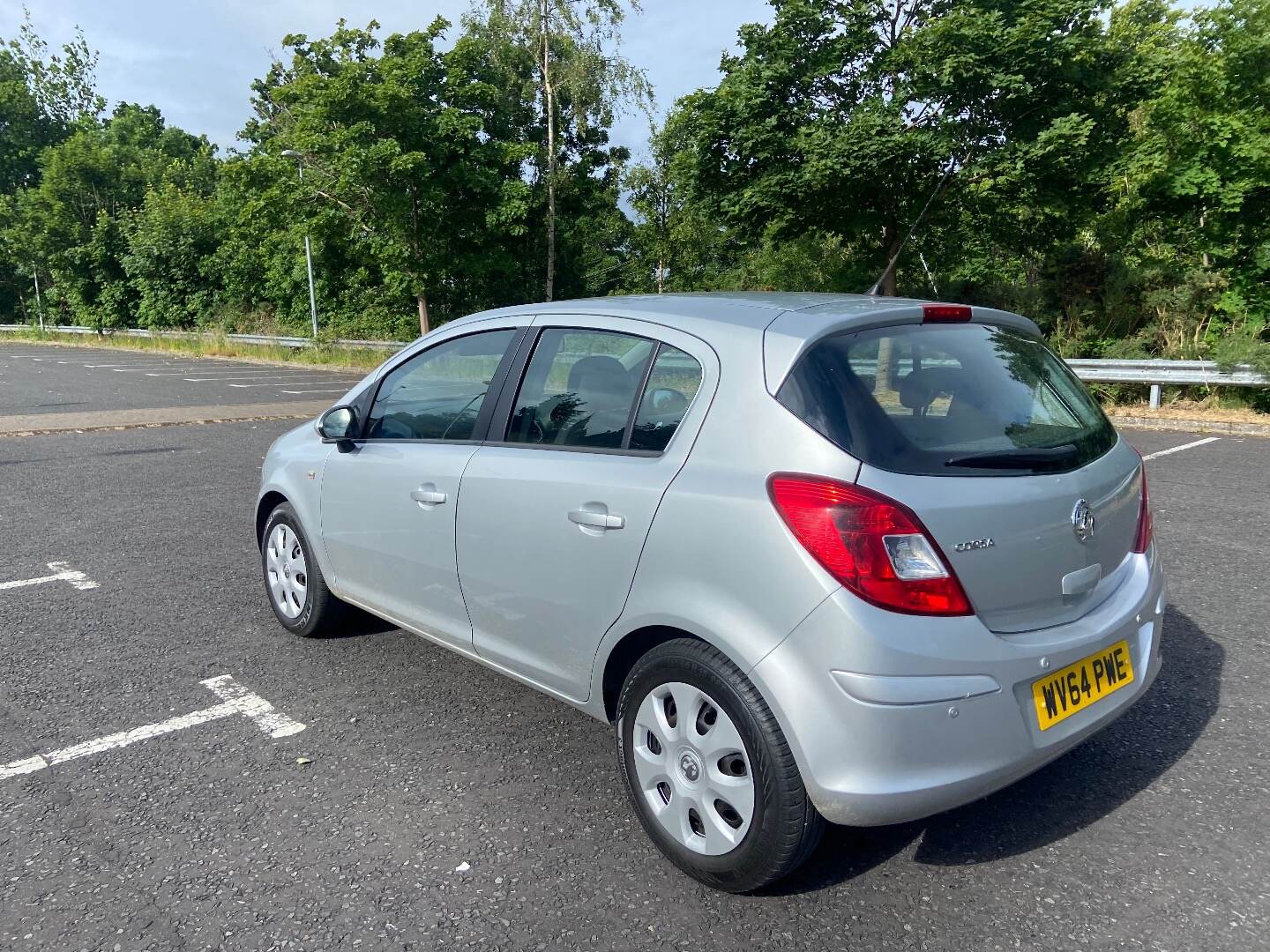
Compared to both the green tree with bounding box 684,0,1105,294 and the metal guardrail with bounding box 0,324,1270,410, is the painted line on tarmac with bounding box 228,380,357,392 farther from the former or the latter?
the metal guardrail with bounding box 0,324,1270,410

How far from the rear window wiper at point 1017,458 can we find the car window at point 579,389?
99cm

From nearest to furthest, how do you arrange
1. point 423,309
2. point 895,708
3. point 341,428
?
point 895,708 → point 341,428 → point 423,309

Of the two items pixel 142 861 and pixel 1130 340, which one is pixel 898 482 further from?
pixel 1130 340

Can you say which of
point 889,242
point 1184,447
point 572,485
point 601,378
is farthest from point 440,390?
point 889,242

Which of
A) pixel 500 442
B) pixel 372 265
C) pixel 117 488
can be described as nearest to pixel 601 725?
pixel 500 442

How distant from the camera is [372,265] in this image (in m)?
33.0

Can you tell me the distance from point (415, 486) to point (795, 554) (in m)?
1.77

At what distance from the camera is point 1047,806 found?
2.90 meters

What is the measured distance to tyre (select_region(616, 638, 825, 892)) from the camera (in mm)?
2275

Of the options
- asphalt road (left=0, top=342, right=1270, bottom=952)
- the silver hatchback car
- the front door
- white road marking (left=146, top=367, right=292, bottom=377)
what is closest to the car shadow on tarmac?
asphalt road (left=0, top=342, right=1270, bottom=952)

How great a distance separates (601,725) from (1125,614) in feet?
6.22

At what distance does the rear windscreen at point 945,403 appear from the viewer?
91.4 inches

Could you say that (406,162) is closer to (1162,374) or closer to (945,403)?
(1162,374)

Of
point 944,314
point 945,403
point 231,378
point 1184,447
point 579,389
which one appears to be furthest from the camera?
point 231,378
